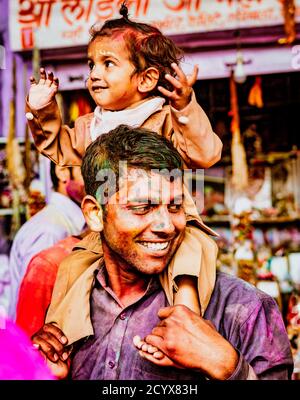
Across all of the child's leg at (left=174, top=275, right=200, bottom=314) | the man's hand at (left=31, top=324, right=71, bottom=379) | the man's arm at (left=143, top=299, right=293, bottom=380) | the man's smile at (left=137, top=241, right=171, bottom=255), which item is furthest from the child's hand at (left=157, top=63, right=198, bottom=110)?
the man's hand at (left=31, top=324, right=71, bottom=379)

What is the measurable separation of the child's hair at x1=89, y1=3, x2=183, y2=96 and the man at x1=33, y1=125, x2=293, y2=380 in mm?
302

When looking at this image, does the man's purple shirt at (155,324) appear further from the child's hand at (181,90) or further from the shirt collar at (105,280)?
the child's hand at (181,90)

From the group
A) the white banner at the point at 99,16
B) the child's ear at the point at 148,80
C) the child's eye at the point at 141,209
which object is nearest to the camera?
the child's eye at the point at 141,209

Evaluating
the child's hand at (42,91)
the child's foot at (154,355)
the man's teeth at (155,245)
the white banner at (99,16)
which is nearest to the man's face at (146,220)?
the man's teeth at (155,245)

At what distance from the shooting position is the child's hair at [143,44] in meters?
2.46

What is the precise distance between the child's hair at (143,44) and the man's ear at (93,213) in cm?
49

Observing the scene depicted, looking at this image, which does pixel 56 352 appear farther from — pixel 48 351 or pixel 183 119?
pixel 183 119

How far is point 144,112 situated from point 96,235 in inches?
19.6

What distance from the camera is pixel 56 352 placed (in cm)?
238

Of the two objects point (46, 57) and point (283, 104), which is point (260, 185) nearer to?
point (283, 104)

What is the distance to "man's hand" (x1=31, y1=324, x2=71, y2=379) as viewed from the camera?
238 cm

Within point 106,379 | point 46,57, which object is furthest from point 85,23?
point 106,379

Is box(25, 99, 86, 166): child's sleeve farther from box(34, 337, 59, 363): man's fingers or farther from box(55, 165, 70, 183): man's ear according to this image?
box(55, 165, 70, 183): man's ear
